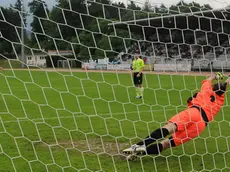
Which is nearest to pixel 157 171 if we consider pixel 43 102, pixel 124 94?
pixel 43 102

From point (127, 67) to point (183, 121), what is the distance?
8271 mm

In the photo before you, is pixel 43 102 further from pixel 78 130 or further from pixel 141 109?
pixel 78 130

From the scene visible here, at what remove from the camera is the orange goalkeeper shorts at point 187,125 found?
4652 millimetres

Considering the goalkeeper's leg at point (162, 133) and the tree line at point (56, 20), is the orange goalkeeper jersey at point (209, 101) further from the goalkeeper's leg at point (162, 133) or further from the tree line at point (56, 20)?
the tree line at point (56, 20)

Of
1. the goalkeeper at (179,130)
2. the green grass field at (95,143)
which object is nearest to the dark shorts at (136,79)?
the green grass field at (95,143)

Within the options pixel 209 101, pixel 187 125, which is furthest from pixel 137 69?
A: pixel 187 125

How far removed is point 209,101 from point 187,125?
1.62ft

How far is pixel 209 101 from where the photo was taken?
16.1 ft

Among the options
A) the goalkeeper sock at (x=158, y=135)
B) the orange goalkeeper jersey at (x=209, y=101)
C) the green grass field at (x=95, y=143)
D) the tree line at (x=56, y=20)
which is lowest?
the green grass field at (x=95, y=143)

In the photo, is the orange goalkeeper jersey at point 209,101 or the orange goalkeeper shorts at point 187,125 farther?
the orange goalkeeper jersey at point 209,101

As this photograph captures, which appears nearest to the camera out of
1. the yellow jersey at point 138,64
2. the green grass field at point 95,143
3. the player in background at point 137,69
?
the green grass field at point 95,143

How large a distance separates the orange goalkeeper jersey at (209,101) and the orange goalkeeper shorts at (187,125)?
7.3 inches

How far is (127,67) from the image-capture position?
12.8 metres

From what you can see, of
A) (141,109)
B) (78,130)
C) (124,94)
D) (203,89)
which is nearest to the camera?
(203,89)
